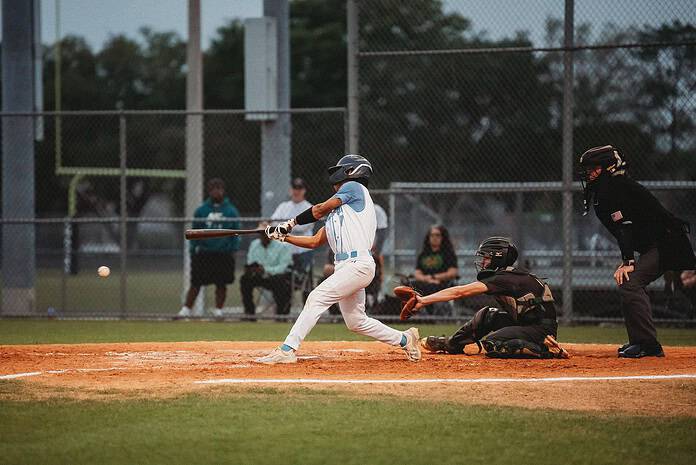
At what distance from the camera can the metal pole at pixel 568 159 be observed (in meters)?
13.8

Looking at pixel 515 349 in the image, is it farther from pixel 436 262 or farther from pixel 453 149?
pixel 453 149

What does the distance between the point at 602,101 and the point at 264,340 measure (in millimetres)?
14759

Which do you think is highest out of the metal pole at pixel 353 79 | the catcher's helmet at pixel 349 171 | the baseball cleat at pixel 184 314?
the metal pole at pixel 353 79

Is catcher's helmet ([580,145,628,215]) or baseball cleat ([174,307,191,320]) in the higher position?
catcher's helmet ([580,145,628,215])

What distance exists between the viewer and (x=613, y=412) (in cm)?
660

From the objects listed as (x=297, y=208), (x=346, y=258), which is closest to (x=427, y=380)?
(x=346, y=258)

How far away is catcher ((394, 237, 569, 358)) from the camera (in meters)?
9.05

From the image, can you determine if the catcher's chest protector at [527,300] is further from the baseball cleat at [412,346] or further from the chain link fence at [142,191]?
the chain link fence at [142,191]

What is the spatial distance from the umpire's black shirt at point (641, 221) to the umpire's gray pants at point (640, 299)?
0.09 meters

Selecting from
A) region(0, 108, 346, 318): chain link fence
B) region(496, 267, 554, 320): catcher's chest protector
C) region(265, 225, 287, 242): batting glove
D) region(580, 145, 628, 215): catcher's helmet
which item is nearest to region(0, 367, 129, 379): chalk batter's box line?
region(265, 225, 287, 242): batting glove

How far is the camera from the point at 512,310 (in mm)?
9336

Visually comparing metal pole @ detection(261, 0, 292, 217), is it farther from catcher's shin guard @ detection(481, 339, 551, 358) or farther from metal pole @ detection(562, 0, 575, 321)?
A: catcher's shin guard @ detection(481, 339, 551, 358)

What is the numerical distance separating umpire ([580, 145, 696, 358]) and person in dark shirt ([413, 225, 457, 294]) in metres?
4.90

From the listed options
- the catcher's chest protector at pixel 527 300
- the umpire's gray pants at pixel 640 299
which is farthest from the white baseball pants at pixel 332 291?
the umpire's gray pants at pixel 640 299
